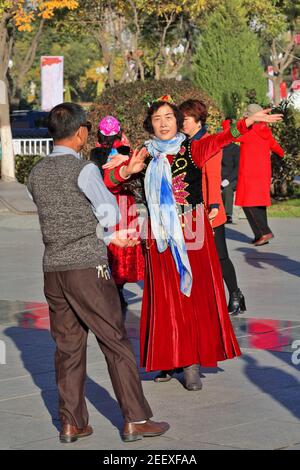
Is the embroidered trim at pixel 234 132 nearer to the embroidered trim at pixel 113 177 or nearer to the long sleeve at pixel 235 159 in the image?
the embroidered trim at pixel 113 177

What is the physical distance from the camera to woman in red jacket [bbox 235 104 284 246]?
15.3m

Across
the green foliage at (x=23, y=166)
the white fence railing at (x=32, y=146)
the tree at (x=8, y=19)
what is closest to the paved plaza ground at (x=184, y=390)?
the tree at (x=8, y=19)

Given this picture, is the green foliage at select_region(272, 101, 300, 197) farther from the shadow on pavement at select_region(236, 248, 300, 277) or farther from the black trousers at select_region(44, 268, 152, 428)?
the black trousers at select_region(44, 268, 152, 428)

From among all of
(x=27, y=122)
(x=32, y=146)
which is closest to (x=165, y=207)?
(x=32, y=146)

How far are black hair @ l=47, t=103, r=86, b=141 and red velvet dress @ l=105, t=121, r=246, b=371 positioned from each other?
4.62ft

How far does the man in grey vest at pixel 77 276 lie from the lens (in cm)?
586

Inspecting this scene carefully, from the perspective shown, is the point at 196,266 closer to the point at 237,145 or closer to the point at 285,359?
the point at 285,359

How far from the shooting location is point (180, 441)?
597 centimetres

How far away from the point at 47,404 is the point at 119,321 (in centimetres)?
122

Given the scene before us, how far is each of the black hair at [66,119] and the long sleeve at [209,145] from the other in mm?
1416

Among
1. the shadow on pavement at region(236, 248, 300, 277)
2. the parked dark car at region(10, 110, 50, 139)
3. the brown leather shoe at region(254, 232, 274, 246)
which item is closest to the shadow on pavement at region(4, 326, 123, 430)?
the shadow on pavement at region(236, 248, 300, 277)

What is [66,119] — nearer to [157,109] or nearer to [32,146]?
[157,109]

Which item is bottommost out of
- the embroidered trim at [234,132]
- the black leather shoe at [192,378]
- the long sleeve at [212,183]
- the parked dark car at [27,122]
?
the parked dark car at [27,122]

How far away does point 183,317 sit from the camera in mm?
7242
